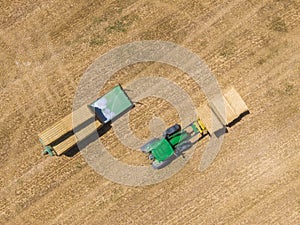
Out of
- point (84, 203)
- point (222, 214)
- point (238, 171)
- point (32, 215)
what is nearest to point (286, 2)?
point (238, 171)

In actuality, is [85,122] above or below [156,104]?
above

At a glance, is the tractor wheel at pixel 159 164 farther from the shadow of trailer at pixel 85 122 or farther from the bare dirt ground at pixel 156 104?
the shadow of trailer at pixel 85 122

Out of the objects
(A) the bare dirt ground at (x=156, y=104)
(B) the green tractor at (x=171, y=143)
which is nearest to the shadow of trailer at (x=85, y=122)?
(A) the bare dirt ground at (x=156, y=104)

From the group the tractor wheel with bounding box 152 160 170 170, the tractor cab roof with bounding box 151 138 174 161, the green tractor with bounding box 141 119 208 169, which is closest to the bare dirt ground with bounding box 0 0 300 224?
the green tractor with bounding box 141 119 208 169

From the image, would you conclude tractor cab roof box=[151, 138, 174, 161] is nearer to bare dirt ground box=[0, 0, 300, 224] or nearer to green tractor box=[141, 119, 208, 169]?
green tractor box=[141, 119, 208, 169]

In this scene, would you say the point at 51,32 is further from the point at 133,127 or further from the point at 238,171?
the point at 238,171

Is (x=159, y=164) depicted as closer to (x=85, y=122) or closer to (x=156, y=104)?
(x=156, y=104)

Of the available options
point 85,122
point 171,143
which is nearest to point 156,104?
point 171,143
